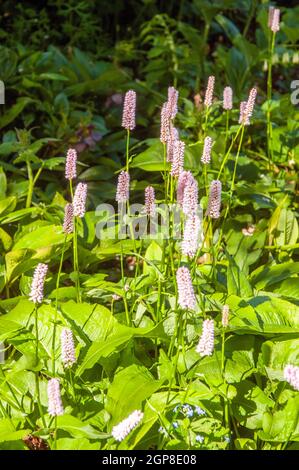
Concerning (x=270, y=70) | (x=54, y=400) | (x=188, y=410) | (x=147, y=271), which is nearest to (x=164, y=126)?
(x=147, y=271)

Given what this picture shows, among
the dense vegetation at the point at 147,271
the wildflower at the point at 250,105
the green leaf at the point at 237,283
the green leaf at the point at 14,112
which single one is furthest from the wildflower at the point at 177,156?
the green leaf at the point at 14,112

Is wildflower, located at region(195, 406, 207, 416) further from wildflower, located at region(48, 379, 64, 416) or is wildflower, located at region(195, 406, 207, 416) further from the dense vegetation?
wildflower, located at region(48, 379, 64, 416)

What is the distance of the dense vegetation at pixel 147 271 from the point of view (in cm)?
213

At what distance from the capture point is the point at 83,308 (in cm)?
247

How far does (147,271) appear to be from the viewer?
2770 mm

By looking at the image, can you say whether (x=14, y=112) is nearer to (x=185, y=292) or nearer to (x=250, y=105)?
(x=250, y=105)

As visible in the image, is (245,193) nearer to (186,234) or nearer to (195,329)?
(195,329)

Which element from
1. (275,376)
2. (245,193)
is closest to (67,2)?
(245,193)

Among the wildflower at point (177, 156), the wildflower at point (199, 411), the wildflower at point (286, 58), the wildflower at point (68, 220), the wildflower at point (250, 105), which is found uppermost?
the wildflower at point (286, 58)

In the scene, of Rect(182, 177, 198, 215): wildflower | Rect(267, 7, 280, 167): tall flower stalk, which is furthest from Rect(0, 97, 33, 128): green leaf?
Rect(182, 177, 198, 215): wildflower

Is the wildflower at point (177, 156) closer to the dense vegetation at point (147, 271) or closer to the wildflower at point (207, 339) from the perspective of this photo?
the dense vegetation at point (147, 271)

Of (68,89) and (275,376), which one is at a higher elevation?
(68,89)

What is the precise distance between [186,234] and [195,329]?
440mm

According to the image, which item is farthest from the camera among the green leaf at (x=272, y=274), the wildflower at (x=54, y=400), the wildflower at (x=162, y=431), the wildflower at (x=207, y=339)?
the green leaf at (x=272, y=274)
